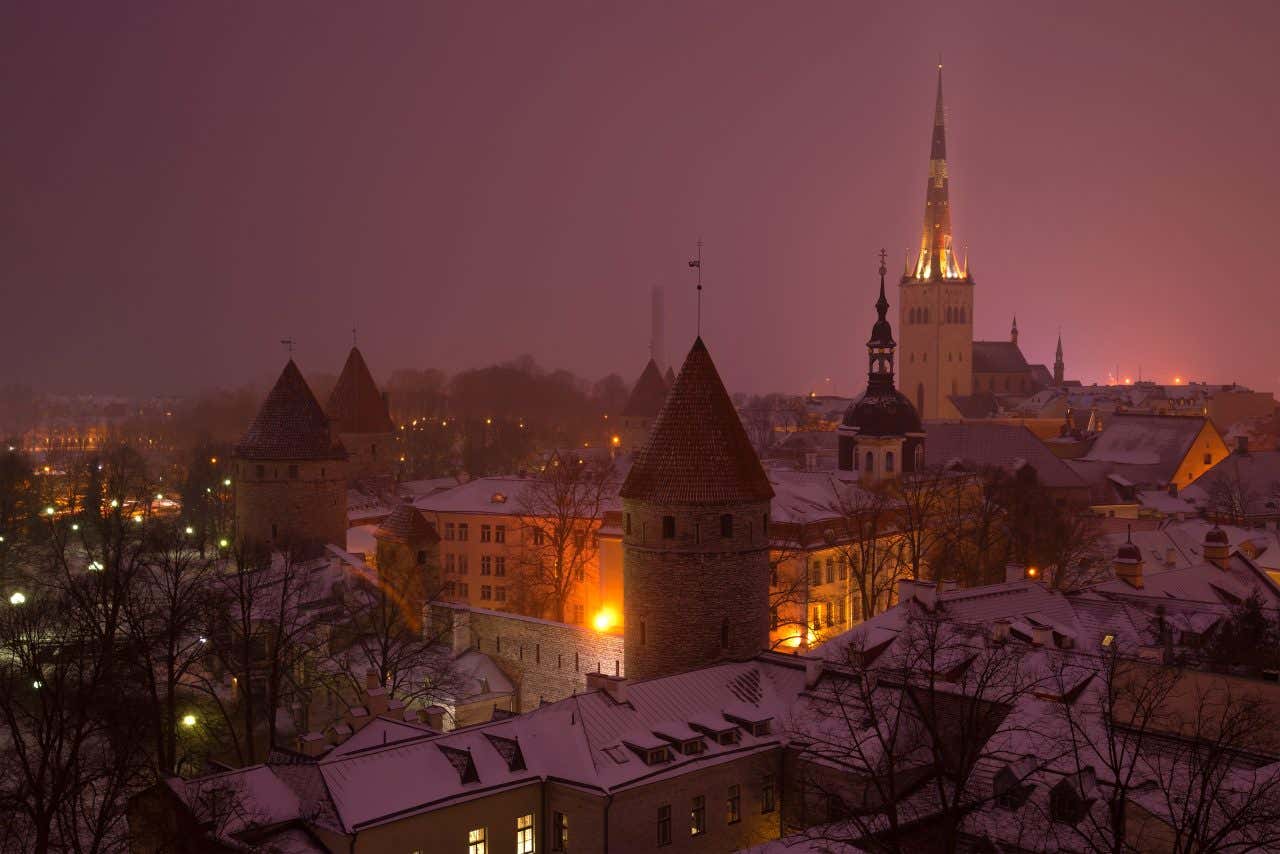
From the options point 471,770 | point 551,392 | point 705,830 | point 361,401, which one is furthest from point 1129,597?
point 551,392

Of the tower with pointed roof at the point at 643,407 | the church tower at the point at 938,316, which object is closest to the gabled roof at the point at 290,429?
the tower with pointed roof at the point at 643,407

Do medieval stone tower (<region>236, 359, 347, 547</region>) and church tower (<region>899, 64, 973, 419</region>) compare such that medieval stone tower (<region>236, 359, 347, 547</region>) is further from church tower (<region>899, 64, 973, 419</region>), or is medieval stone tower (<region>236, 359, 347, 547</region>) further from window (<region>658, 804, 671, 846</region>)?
church tower (<region>899, 64, 973, 419</region>)

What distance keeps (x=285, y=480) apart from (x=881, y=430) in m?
23.4

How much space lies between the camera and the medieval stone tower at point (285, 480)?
4200 centimetres

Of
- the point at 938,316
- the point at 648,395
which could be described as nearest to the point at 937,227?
the point at 938,316

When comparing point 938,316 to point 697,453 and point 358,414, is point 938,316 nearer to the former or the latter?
point 358,414

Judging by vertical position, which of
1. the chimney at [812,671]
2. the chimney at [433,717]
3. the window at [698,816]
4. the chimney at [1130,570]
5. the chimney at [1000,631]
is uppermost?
the chimney at [1130,570]

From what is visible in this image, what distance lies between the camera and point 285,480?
4216 centimetres

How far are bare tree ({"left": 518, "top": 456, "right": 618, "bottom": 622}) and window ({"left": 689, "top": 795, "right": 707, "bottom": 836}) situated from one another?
20.5 m

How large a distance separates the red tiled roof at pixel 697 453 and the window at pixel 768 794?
634cm

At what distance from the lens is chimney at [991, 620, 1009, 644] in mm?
25000

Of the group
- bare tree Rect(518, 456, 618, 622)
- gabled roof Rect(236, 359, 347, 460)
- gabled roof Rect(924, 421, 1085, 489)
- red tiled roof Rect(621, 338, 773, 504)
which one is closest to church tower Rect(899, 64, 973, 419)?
gabled roof Rect(924, 421, 1085, 489)

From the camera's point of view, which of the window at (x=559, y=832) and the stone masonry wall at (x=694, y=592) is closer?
the window at (x=559, y=832)

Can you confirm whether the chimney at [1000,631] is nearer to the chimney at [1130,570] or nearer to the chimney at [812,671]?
the chimney at [812,671]
